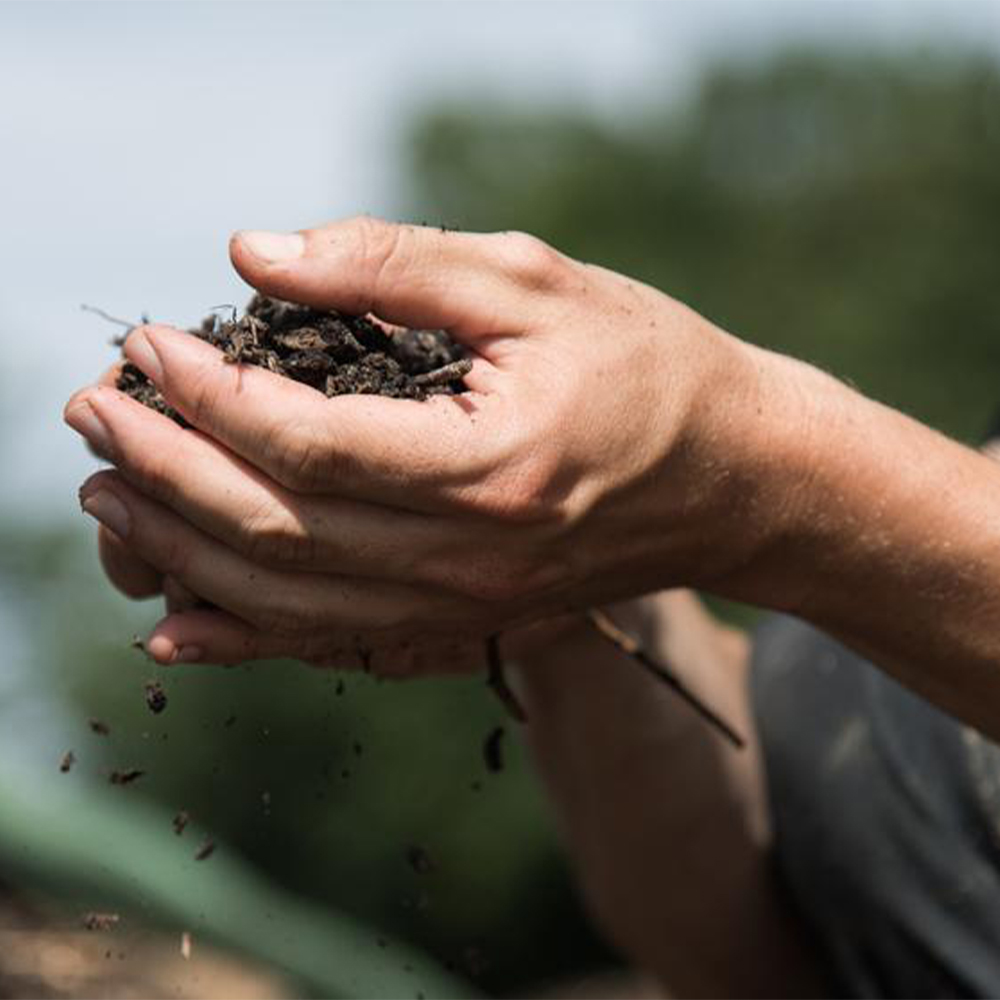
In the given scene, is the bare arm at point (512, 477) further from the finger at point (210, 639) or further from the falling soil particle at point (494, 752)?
the falling soil particle at point (494, 752)

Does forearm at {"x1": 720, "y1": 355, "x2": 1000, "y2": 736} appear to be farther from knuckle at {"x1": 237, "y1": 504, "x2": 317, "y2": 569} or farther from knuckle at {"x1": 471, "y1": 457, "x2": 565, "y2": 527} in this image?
knuckle at {"x1": 237, "y1": 504, "x2": 317, "y2": 569}

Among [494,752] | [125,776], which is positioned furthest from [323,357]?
[494,752]

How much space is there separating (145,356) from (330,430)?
0.71 feet

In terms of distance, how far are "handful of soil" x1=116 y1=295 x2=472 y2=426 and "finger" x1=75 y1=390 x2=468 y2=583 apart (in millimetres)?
85

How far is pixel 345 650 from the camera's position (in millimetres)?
1862

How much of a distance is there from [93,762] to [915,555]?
1.48 m

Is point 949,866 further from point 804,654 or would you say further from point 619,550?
point 619,550

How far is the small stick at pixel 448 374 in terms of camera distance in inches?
64.6

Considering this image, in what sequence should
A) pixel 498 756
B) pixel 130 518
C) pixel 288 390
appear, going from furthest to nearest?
pixel 498 756 → pixel 130 518 → pixel 288 390

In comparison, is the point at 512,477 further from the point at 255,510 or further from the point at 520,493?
the point at 255,510

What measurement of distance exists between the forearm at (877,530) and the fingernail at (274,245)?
523mm

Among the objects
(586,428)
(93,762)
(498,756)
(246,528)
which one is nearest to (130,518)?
(246,528)

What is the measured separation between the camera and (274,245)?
5.22ft

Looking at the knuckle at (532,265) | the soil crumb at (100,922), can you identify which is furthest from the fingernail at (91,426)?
the soil crumb at (100,922)
